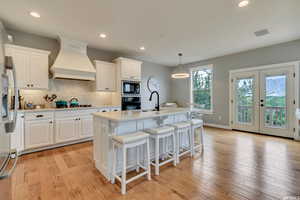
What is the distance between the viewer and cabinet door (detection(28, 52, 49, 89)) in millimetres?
3295

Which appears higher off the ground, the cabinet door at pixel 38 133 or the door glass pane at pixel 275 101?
the door glass pane at pixel 275 101

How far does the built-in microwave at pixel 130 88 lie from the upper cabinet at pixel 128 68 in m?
0.17

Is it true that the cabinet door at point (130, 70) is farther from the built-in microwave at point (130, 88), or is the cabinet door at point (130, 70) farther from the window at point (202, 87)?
the window at point (202, 87)

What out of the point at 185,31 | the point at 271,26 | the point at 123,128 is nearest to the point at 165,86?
the point at 185,31

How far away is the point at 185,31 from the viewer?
11.2 ft

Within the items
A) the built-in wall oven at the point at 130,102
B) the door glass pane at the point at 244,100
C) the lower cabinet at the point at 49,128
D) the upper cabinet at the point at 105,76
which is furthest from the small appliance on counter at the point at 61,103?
the door glass pane at the point at 244,100

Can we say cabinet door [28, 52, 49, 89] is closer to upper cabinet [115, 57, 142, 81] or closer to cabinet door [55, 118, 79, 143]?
cabinet door [55, 118, 79, 143]

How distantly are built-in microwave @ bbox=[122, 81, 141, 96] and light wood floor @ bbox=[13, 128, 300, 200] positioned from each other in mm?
2167

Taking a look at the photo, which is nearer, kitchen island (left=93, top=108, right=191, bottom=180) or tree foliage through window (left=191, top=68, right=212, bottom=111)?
kitchen island (left=93, top=108, right=191, bottom=180)

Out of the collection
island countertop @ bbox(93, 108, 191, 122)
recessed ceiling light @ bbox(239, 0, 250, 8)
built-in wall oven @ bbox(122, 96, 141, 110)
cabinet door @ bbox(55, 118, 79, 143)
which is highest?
recessed ceiling light @ bbox(239, 0, 250, 8)

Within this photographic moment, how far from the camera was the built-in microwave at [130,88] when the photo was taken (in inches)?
181

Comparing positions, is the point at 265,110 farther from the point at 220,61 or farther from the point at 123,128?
the point at 123,128

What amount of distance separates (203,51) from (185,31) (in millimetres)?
1812

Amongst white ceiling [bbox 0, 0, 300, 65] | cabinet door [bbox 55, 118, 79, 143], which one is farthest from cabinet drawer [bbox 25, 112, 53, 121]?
white ceiling [bbox 0, 0, 300, 65]
